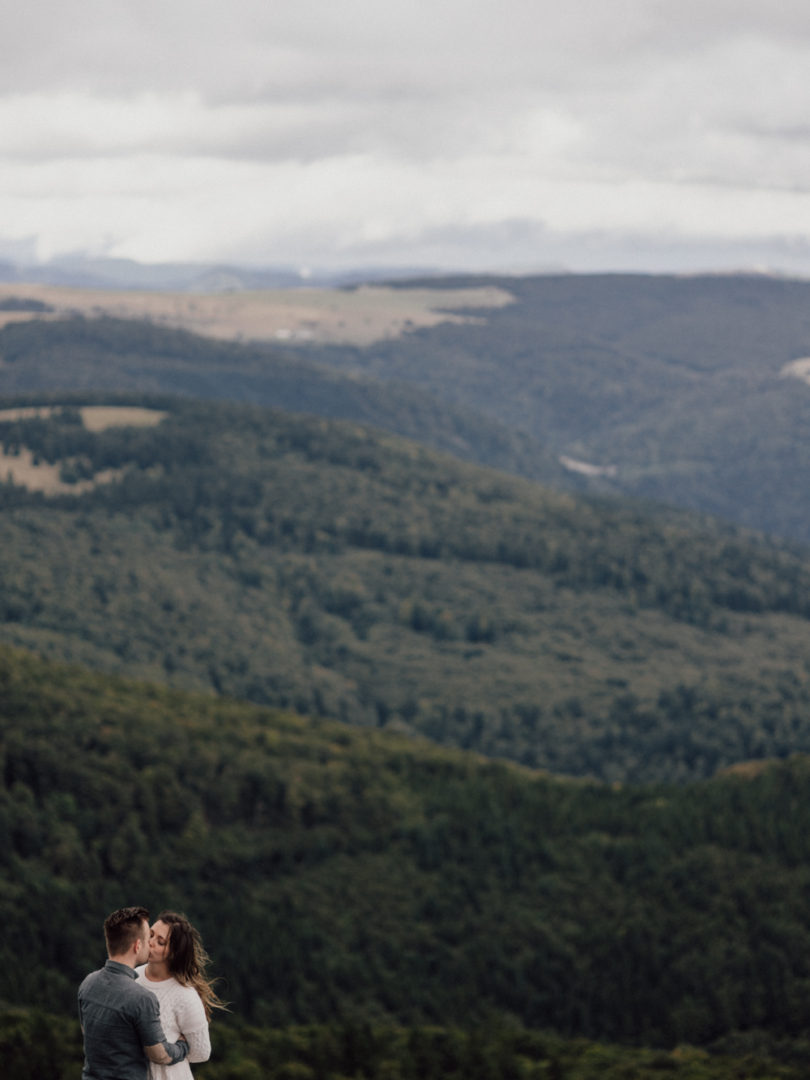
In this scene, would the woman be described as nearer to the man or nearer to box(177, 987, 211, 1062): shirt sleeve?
box(177, 987, 211, 1062): shirt sleeve

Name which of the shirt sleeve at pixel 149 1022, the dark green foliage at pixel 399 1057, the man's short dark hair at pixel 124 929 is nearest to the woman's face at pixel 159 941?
the man's short dark hair at pixel 124 929

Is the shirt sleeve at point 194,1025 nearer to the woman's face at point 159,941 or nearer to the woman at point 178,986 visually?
the woman at point 178,986

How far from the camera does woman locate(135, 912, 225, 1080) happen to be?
22.1 meters

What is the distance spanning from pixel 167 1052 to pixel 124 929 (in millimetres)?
2071

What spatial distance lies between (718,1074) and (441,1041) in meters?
19.9

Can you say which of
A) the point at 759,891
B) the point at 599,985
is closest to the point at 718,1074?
the point at 599,985

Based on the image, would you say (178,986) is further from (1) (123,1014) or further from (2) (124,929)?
(2) (124,929)

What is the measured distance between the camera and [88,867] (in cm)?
13838

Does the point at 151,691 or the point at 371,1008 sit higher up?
the point at 151,691

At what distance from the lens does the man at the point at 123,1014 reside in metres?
21.8

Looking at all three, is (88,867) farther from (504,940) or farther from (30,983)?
(504,940)

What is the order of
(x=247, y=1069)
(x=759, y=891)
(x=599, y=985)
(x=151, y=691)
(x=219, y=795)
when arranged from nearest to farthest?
(x=247, y=1069)
(x=599, y=985)
(x=759, y=891)
(x=219, y=795)
(x=151, y=691)

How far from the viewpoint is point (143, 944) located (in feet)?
72.7

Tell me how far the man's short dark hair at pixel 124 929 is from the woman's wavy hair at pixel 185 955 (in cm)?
32
